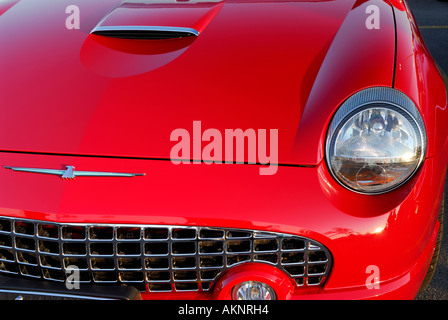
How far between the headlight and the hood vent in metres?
→ 0.66

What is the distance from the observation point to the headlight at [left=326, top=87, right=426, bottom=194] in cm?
160

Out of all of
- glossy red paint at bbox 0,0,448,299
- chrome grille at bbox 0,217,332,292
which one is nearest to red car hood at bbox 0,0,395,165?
glossy red paint at bbox 0,0,448,299

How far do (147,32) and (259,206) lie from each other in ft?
2.76

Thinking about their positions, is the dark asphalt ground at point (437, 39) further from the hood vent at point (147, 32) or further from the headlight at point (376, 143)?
the hood vent at point (147, 32)

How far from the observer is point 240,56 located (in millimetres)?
1855

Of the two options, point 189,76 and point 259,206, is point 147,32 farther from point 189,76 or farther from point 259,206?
point 259,206

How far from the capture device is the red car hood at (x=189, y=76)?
1646mm

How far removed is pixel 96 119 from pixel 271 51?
63 cm

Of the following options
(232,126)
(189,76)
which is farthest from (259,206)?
(189,76)

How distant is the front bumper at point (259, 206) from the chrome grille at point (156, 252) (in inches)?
1.4

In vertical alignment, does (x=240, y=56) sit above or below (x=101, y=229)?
above

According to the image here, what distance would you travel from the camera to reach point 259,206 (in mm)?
1517

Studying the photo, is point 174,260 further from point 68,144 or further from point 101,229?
point 68,144
